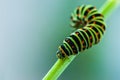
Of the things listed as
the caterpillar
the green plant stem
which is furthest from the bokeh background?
the green plant stem

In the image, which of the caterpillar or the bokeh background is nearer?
the caterpillar

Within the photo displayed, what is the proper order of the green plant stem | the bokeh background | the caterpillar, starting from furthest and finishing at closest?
the bokeh background < the caterpillar < the green plant stem

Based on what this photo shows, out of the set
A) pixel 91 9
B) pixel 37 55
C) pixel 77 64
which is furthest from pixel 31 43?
pixel 91 9

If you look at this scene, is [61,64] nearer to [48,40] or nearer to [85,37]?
[85,37]

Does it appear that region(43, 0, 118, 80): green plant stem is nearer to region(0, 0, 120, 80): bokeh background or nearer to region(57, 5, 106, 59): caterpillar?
region(57, 5, 106, 59): caterpillar

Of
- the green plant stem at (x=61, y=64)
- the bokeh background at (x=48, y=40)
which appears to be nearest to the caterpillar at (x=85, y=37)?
the green plant stem at (x=61, y=64)

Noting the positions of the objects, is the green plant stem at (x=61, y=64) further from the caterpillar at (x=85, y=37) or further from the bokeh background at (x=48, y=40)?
the bokeh background at (x=48, y=40)

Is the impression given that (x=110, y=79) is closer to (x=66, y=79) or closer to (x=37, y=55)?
(x=66, y=79)

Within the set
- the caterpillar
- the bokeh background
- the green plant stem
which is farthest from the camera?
the bokeh background
